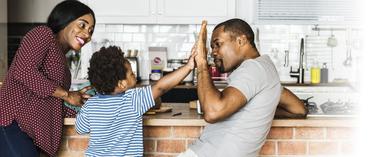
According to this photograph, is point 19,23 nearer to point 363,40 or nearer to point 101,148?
point 101,148

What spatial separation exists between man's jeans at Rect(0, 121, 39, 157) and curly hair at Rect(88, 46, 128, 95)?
1.38 ft

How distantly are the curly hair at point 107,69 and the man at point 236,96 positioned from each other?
12.3 inches

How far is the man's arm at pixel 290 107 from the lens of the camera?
2082mm

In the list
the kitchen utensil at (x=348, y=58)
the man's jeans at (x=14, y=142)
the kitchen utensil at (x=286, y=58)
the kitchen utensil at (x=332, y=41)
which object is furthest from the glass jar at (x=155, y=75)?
the man's jeans at (x=14, y=142)

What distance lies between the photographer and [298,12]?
17.5 feet

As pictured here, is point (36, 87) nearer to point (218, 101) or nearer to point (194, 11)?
point (218, 101)

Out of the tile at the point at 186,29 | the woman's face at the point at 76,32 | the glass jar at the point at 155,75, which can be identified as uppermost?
the tile at the point at 186,29

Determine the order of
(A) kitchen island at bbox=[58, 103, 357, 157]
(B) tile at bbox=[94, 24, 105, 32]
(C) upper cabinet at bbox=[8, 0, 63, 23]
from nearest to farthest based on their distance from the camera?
(A) kitchen island at bbox=[58, 103, 357, 157] < (B) tile at bbox=[94, 24, 105, 32] < (C) upper cabinet at bbox=[8, 0, 63, 23]

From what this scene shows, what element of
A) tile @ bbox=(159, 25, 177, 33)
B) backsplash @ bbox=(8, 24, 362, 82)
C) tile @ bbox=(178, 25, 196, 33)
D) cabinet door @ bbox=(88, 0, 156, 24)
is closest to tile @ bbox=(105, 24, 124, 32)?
backsplash @ bbox=(8, 24, 362, 82)

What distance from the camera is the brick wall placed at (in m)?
2.27

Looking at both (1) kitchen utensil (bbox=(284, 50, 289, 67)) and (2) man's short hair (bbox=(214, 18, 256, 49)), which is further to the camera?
(1) kitchen utensil (bbox=(284, 50, 289, 67))

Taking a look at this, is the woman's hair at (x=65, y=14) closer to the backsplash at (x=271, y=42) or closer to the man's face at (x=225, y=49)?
the man's face at (x=225, y=49)

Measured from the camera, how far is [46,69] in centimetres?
205

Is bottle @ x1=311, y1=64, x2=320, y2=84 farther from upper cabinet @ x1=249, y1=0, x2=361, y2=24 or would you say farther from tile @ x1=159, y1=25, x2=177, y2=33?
tile @ x1=159, y1=25, x2=177, y2=33
